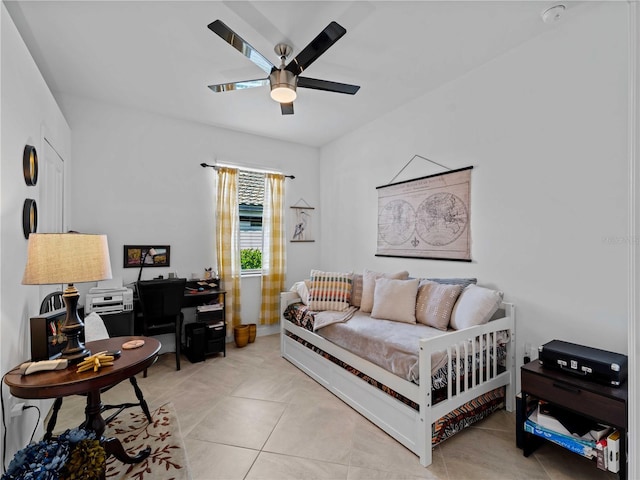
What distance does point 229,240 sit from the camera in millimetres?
3928

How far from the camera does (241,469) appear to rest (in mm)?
1778

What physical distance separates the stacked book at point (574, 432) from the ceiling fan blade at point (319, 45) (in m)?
2.56

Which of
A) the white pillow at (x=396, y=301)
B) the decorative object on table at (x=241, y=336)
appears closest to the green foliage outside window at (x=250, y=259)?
the decorative object on table at (x=241, y=336)

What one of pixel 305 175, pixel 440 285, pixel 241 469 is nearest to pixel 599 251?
pixel 440 285

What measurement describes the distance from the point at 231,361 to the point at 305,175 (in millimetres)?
2786

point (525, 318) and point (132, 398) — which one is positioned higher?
point (525, 318)

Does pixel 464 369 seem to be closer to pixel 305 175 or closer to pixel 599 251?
pixel 599 251

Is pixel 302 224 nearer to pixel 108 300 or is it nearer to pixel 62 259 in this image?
pixel 108 300

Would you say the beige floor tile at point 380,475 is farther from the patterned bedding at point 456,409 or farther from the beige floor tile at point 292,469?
the patterned bedding at point 456,409

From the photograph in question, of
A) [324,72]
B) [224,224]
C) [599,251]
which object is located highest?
[324,72]

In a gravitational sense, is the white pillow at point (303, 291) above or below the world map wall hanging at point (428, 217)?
below

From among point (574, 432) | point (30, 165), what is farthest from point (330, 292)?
point (30, 165)

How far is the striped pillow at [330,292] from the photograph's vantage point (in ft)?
10.3

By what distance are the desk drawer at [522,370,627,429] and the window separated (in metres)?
3.31
